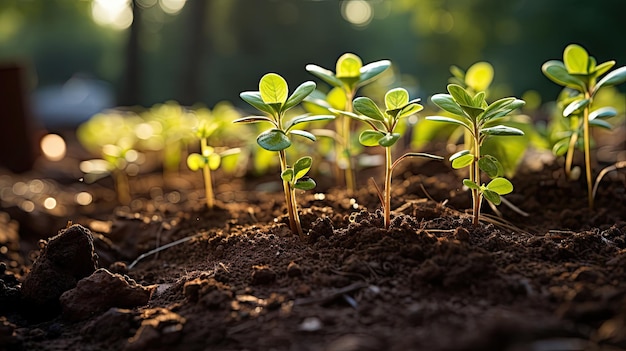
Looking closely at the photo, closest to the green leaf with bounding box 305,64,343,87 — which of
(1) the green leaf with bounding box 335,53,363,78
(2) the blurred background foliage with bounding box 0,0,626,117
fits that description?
(1) the green leaf with bounding box 335,53,363,78

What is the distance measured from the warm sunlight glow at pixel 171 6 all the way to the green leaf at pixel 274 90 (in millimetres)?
14607

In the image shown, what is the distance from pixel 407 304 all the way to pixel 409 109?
1.91 ft

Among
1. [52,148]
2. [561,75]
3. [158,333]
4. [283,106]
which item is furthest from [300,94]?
[52,148]

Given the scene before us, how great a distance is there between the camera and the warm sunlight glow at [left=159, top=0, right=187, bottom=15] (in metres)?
15.7

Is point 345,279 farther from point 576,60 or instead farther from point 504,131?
point 576,60

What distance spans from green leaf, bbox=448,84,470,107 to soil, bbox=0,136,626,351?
35 cm

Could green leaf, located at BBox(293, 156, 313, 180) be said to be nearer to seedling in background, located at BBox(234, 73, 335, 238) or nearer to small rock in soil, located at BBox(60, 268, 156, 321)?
seedling in background, located at BBox(234, 73, 335, 238)

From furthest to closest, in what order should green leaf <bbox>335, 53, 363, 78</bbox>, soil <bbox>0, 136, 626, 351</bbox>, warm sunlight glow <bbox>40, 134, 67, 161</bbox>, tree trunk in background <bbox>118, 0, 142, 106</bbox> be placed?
tree trunk in background <bbox>118, 0, 142, 106</bbox> < warm sunlight glow <bbox>40, 134, 67, 161</bbox> < green leaf <bbox>335, 53, 363, 78</bbox> < soil <bbox>0, 136, 626, 351</bbox>

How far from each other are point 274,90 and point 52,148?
4.69 m

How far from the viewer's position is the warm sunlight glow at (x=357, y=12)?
15148mm

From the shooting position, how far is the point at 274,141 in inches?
61.5

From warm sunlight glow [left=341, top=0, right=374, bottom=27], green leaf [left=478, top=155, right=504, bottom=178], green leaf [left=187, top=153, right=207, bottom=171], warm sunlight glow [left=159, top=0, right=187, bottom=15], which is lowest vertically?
green leaf [left=478, top=155, right=504, bottom=178]

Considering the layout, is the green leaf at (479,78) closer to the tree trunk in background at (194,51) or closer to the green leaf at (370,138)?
→ the green leaf at (370,138)

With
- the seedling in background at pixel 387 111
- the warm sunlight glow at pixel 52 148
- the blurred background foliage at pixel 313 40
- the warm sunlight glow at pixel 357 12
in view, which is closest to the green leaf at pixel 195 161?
the seedling in background at pixel 387 111
